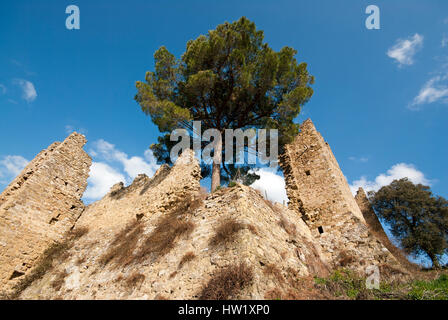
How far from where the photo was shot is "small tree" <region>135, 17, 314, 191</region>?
429 inches

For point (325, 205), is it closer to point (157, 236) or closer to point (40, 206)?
point (157, 236)

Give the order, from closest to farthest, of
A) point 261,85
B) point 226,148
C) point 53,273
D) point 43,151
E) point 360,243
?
1. point 53,273
2. point 360,243
3. point 261,85
4. point 43,151
5. point 226,148

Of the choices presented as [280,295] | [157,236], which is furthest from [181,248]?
[280,295]

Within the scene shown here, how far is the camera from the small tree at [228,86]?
35.8ft

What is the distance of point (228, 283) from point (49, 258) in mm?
7852

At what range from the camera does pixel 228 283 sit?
13.2 ft

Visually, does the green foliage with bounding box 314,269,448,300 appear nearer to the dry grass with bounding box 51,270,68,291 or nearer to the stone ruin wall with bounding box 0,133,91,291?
the dry grass with bounding box 51,270,68,291

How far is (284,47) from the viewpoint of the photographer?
464 inches

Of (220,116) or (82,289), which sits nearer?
(82,289)

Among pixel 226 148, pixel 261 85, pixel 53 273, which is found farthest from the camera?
pixel 226 148
